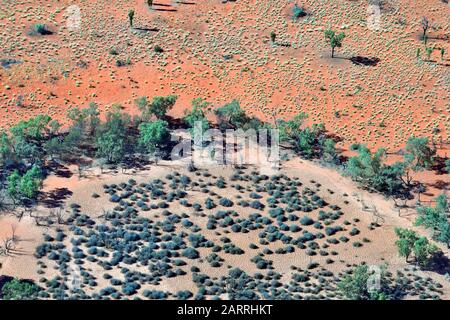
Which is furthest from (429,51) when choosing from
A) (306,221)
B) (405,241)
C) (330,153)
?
(405,241)

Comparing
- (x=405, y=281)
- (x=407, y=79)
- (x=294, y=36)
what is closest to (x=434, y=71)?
(x=407, y=79)

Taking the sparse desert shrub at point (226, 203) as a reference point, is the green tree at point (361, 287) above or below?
below

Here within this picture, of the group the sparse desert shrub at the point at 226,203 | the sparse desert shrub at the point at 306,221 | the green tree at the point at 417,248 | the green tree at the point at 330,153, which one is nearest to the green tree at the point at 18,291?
the sparse desert shrub at the point at 226,203

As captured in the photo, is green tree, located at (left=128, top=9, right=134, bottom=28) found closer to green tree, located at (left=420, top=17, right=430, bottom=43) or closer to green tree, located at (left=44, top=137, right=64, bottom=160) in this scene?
green tree, located at (left=44, top=137, right=64, bottom=160)

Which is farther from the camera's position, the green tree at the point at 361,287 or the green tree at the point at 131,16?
the green tree at the point at 131,16

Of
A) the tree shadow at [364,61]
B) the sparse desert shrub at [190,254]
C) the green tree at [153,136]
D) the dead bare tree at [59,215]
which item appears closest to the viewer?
the sparse desert shrub at [190,254]

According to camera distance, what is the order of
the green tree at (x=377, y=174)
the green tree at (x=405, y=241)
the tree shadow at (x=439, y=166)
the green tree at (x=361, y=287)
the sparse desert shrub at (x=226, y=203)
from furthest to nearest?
the tree shadow at (x=439, y=166)
the green tree at (x=377, y=174)
the sparse desert shrub at (x=226, y=203)
the green tree at (x=405, y=241)
the green tree at (x=361, y=287)

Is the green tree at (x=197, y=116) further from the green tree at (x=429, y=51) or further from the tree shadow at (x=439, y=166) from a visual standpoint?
the green tree at (x=429, y=51)
